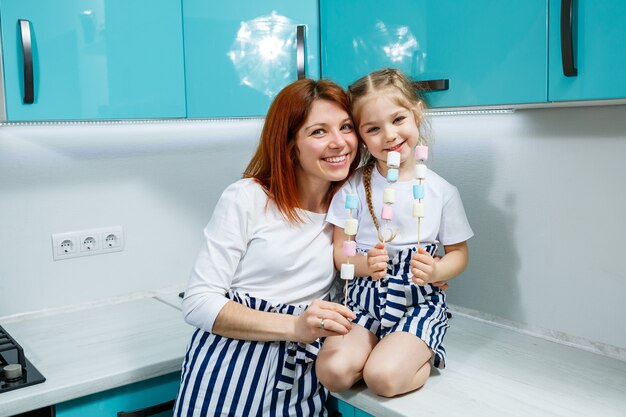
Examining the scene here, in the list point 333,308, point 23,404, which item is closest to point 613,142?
point 333,308

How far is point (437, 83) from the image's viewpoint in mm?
1501

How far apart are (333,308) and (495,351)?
57 centimetres

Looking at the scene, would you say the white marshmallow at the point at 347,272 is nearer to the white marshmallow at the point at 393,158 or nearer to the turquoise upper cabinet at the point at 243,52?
the white marshmallow at the point at 393,158

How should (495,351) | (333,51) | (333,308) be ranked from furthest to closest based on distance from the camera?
(333,51)
(495,351)
(333,308)

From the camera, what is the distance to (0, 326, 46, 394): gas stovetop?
4.77 ft

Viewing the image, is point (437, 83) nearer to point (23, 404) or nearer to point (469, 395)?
point (469, 395)

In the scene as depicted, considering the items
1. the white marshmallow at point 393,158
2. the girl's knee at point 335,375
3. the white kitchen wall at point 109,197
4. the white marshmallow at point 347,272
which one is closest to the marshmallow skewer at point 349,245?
the white marshmallow at point 347,272

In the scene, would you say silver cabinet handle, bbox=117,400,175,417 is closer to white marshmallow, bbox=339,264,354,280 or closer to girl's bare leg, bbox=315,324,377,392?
girl's bare leg, bbox=315,324,377,392

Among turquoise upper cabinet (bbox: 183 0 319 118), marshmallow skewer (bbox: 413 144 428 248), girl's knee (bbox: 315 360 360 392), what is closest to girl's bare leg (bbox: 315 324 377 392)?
girl's knee (bbox: 315 360 360 392)

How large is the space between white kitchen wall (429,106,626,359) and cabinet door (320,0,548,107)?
35 centimetres

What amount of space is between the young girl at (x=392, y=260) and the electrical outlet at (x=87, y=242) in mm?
885

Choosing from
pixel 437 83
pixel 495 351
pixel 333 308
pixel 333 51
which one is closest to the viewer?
pixel 333 308

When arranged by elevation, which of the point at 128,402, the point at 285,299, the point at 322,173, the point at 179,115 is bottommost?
the point at 128,402

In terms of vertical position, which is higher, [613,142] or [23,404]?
[613,142]
